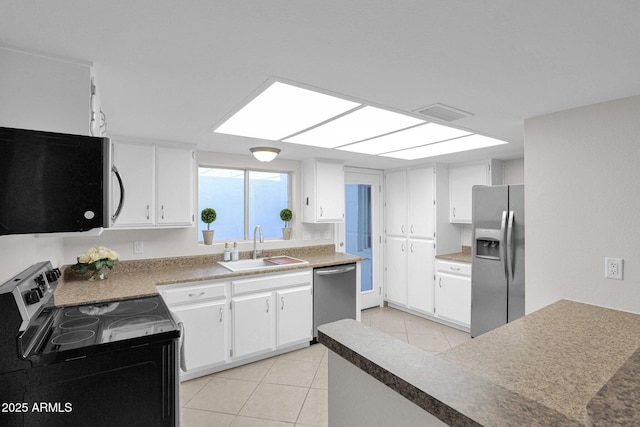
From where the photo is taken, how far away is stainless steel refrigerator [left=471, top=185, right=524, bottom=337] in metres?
3.08

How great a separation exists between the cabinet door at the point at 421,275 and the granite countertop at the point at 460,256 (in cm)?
17

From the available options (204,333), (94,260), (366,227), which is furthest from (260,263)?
(366,227)

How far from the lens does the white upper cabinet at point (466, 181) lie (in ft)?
13.0

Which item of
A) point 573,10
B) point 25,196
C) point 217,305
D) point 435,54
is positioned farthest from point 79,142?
point 217,305

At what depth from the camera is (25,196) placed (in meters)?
1.13

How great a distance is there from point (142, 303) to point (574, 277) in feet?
9.07

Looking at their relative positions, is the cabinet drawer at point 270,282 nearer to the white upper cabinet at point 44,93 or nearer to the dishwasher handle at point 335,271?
the dishwasher handle at point 335,271

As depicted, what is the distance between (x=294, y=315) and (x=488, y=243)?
2169mm

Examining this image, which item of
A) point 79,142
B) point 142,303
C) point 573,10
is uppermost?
point 573,10

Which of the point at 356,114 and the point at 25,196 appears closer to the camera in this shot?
the point at 25,196

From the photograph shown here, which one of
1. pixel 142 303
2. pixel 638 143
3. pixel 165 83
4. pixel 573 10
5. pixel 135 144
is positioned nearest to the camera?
pixel 573 10

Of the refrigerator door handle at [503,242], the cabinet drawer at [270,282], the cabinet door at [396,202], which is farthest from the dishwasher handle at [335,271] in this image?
the refrigerator door handle at [503,242]

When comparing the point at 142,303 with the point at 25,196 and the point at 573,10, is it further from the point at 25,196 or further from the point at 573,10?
the point at 573,10

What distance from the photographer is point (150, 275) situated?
2.88 meters
